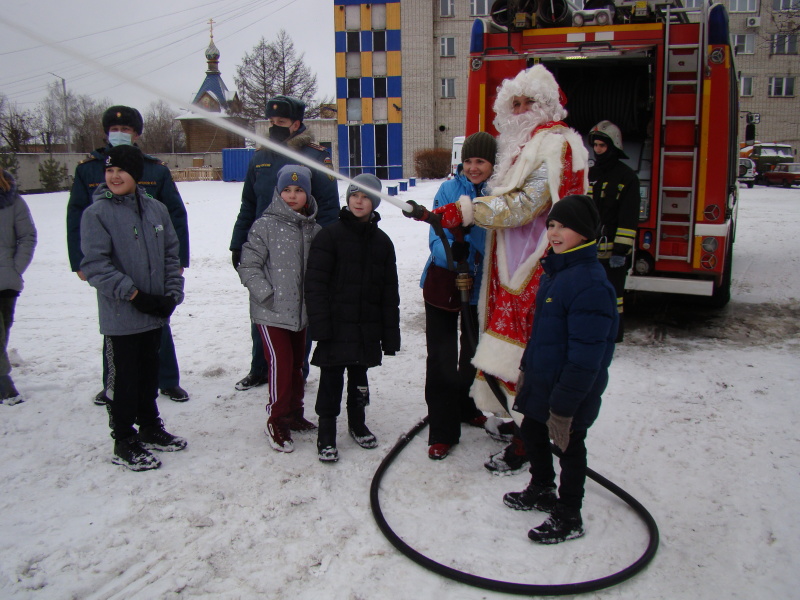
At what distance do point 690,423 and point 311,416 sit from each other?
267cm

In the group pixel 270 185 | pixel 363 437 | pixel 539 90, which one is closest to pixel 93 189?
pixel 270 185

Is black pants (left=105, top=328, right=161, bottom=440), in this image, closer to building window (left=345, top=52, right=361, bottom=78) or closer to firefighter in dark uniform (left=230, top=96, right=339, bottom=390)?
firefighter in dark uniform (left=230, top=96, right=339, bottom=390)

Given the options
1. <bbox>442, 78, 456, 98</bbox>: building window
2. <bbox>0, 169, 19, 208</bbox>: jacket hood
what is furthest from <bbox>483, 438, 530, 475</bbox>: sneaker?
<bbox>442, 78, 456, 98</bbox>: building window

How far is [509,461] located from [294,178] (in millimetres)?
2204

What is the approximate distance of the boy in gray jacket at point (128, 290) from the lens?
3762 mm

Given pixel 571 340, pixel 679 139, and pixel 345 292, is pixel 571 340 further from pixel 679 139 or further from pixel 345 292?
pixel 679 139

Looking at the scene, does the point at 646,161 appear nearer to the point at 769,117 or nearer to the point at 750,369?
the point at 750,369

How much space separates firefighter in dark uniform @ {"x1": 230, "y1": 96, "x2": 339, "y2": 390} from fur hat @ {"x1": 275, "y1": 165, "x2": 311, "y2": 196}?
1.96 feet

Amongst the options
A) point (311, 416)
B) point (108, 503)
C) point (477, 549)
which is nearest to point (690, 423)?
point (477, 549)

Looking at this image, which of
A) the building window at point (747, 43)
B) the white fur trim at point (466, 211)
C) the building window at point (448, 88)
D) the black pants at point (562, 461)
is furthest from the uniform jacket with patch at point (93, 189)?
the building window at point (747, 43)

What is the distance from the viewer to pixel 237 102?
141 feet

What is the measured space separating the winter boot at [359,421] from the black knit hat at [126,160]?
6.34ft

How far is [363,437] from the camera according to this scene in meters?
4.23

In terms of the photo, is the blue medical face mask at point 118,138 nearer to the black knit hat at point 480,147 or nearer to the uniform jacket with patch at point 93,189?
the uniform jacket with patch at point 93,189
